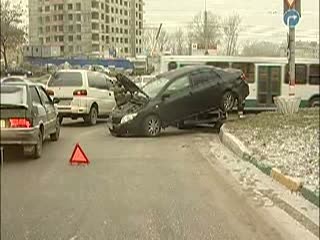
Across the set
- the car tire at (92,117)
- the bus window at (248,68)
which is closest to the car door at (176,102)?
the car tire at (92,117)

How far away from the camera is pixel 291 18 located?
11.8 meters

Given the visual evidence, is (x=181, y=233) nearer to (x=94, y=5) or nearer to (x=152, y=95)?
(x=94, y=5)

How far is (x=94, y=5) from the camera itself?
133 inches

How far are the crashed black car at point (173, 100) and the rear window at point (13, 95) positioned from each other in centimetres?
938

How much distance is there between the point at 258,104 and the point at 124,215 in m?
12.5

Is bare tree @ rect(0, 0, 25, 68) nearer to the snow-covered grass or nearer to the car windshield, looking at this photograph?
the snow-covered grass

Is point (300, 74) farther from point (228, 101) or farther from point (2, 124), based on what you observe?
point (2, 124)

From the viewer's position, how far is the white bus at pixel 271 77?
16.5 m

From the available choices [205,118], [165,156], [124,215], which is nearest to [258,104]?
[205,118]

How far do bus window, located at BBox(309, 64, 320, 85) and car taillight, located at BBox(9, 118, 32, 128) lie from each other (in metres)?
15.5

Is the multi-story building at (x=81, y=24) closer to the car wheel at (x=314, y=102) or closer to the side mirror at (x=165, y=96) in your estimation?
the side mirror at (x=165, y=96)

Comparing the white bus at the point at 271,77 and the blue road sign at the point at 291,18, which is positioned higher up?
the blue road sign at the point at 291,18

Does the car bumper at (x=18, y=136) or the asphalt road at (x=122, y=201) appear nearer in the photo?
the car bumper at (x=18, y=136)

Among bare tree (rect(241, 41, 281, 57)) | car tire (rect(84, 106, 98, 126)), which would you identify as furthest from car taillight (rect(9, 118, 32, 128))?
car tire (rect(84, 106, 98, 126))
